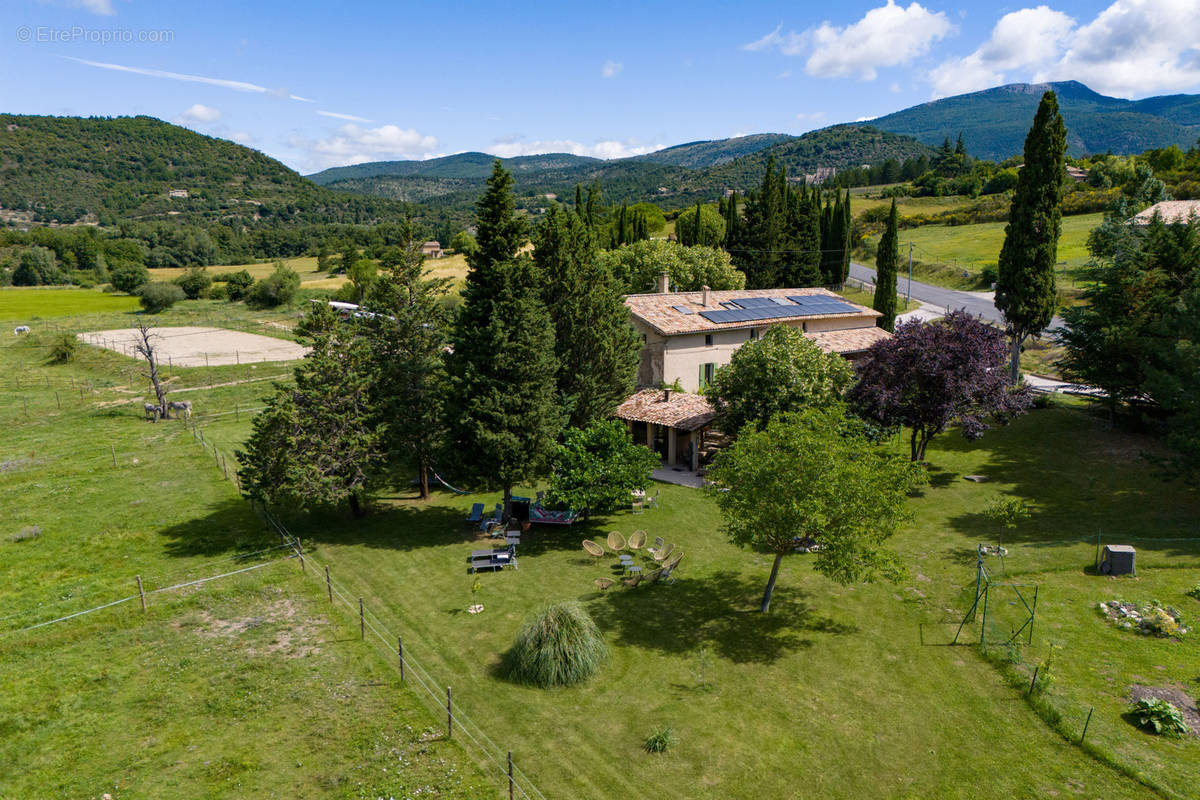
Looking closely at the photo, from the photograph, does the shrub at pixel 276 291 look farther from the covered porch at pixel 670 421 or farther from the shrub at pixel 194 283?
the covered porch at pixel 670 421

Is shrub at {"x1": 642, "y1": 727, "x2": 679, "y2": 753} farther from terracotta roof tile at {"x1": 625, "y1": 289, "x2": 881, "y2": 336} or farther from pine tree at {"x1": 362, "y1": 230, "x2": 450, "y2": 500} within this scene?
terracotta roof tile at {"x1": 625, "y1": 289, "x2": 881, "y2": 336}

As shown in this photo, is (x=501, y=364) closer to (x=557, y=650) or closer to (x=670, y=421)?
(x=670, y=421)

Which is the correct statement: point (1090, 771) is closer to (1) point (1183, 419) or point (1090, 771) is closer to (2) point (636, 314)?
(1) point (1183, 419)

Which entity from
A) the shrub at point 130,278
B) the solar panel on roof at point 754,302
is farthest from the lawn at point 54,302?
the solar panel on roof at point 754,302

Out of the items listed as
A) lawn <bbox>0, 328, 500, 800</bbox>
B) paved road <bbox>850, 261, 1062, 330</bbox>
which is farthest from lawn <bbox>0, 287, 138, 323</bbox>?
paved road <bbox>850, 261, 1062, 330</bbox>

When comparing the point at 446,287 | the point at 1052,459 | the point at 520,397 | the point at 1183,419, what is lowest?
the point at 1052,459

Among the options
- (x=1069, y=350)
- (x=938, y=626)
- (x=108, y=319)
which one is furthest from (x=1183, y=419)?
(x=108, y=319)
